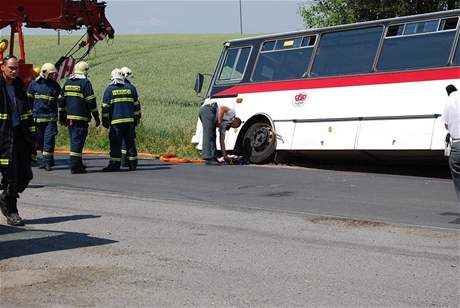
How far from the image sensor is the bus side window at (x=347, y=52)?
15.7 metres

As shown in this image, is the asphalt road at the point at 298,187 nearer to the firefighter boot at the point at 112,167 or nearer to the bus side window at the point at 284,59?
the firefighter boot at the point at 112,167

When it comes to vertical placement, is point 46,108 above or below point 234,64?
below

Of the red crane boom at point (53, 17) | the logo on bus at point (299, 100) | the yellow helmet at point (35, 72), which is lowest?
the yellow helmet at point (35, 72)

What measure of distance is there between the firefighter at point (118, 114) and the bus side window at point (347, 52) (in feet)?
11.8

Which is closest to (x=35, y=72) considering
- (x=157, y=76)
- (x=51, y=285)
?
(x=51, y=285)

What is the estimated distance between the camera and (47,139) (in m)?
15.9

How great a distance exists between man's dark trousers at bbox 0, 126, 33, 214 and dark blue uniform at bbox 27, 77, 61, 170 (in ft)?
21.7

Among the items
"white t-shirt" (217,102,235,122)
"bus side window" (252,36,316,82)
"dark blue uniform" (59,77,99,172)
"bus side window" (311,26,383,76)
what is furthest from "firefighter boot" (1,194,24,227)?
"white t-shirt" (217,102,235,122)

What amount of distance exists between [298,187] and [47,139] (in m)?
5.20

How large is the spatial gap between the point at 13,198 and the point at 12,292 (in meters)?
3.12

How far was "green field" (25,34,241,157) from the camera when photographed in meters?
21.7

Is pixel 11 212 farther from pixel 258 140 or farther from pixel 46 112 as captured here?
pixel 258 140

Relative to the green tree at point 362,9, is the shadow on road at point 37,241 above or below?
below

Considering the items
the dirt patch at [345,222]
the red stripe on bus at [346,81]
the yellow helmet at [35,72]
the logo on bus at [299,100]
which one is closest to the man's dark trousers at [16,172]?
the dirt patch at [345,222]
